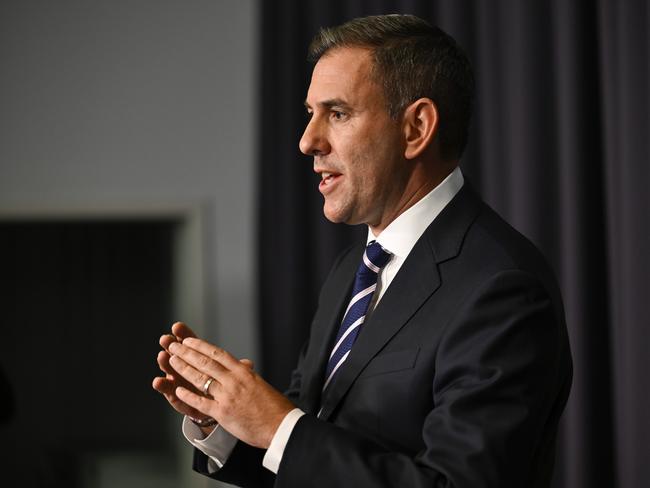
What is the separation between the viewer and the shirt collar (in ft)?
5.18

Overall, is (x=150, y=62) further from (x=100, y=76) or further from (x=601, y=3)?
(x=601, y=3)

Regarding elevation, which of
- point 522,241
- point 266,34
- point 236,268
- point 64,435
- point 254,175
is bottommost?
point 64,435

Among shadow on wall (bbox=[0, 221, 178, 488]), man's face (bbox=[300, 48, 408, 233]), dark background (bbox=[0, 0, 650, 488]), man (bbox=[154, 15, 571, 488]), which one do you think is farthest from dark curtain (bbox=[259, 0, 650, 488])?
shadow on wall (bbox=[0, 221, 178, 488])

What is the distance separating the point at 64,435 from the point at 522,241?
2625 millimetres

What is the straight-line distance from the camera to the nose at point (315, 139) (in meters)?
1.61

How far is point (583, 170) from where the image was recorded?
2322mm

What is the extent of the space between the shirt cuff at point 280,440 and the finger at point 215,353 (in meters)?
0.13

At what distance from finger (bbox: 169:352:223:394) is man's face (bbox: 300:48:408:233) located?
1.38 ft

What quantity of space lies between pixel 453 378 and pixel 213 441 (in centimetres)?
52

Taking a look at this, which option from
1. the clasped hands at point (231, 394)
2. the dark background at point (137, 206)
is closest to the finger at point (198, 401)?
the clasped hands at point (231, 394)

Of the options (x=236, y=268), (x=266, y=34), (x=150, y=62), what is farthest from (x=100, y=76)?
(x=236, y=268)

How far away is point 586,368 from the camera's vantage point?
2.31 metres

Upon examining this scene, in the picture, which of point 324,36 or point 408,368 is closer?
point 408,368

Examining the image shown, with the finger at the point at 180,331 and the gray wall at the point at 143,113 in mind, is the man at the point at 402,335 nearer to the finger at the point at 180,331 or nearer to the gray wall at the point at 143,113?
the finger at the point at 180,331
